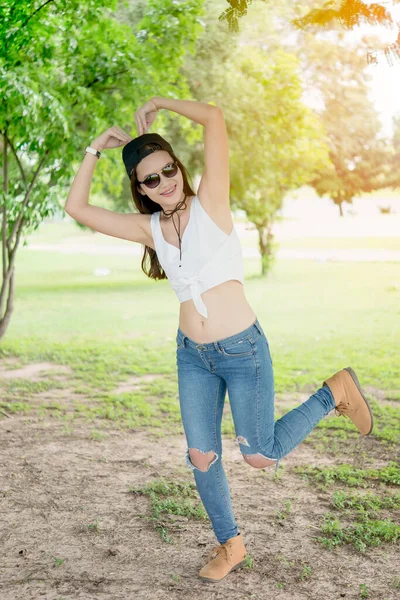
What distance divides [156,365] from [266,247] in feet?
32.2

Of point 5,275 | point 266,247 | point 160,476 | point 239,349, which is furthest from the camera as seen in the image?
point 266,247

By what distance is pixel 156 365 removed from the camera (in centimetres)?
869

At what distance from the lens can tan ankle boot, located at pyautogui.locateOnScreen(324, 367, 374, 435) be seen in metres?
3.46

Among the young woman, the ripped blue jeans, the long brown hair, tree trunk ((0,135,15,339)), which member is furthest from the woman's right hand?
tree trunk ((0,135,15,339))

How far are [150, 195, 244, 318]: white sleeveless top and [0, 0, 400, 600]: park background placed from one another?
4.26 ft

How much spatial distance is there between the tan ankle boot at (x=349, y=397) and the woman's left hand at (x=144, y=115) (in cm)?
142

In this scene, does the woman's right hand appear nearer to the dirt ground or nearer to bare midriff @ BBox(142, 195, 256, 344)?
bare midriff @ BBox(142, 195, 256, 344)

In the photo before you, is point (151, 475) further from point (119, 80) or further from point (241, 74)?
point (241, 74)

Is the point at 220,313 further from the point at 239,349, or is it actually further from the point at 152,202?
the point at 152,202

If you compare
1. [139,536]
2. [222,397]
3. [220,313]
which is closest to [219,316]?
[220,313]

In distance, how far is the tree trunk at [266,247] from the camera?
17.8m

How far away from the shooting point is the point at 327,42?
21.3 meters

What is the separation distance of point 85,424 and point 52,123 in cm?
262

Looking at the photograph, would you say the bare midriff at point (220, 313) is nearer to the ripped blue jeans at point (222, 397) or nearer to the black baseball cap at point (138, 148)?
the ripped blue jeans at point (222, 397)
